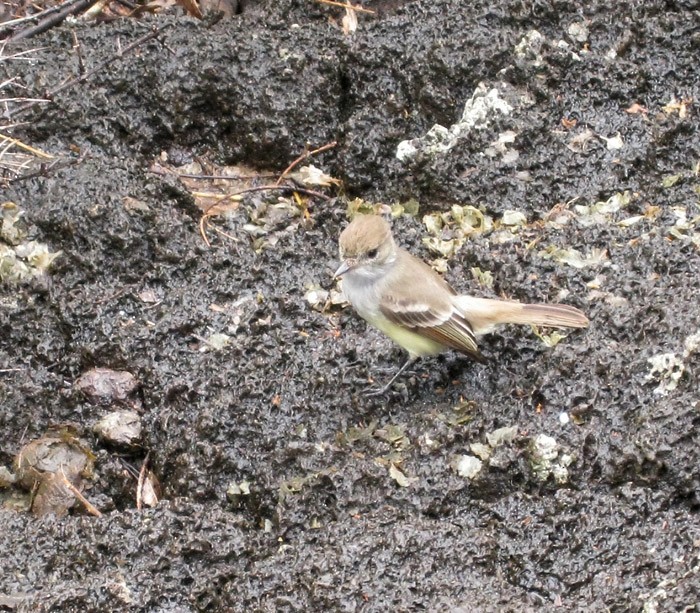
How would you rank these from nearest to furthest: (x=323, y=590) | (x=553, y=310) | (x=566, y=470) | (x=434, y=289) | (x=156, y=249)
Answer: (x=323, y=590) < (x=566, y=470) < (x=553, y=310) < (x=434, y=289) < (x=156, y=249)

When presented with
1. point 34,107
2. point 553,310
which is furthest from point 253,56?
point 553,310

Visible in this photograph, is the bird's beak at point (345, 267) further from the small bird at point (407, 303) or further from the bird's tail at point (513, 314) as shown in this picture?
the bird's tail at point (513, 314)

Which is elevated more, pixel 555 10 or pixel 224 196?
pixel 555 10

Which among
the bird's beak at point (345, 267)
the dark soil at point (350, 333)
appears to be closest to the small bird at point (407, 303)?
the bird's beak at point (345, 267)

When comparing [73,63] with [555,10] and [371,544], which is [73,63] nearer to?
[555,10]

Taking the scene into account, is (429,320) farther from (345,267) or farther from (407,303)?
(345,267)

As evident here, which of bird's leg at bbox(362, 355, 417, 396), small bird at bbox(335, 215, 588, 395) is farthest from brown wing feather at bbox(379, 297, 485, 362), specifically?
bird's leg at bbox(362, 355, 417, 396)
